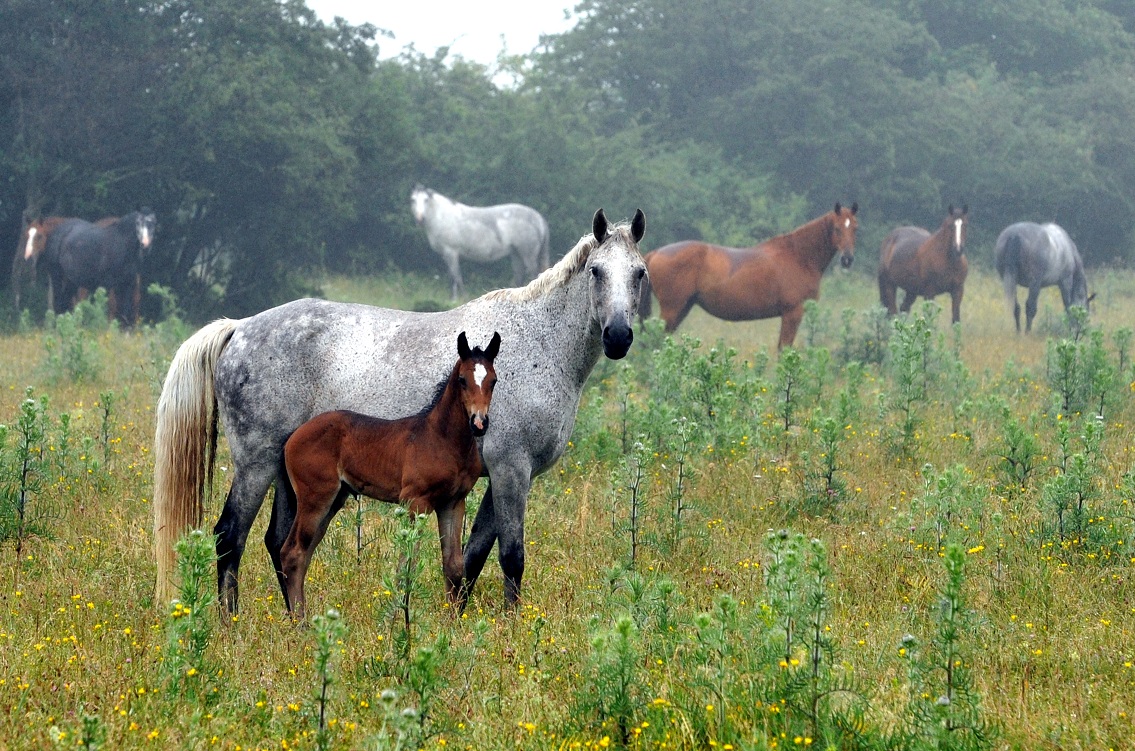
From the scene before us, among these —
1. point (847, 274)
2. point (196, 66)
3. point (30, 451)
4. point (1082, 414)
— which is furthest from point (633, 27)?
point (30, 451)

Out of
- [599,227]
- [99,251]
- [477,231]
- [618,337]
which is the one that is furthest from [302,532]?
[477,231]

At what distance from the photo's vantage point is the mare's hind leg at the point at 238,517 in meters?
5.88

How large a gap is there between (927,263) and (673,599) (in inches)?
582

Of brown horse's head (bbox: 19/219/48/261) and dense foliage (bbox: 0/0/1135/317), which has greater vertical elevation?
dense foliage (bbox: 0/0/1135/317)

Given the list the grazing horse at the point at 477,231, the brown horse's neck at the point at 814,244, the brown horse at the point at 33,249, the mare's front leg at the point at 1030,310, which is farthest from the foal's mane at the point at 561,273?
the grazing horse at the point at 477,231

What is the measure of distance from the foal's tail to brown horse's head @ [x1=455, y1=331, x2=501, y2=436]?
157cm

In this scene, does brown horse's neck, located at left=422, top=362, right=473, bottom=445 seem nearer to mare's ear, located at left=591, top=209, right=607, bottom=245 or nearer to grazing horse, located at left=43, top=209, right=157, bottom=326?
mare's ear, located at left=591, top=209, right=607, bottom=245

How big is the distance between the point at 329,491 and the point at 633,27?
101 feet

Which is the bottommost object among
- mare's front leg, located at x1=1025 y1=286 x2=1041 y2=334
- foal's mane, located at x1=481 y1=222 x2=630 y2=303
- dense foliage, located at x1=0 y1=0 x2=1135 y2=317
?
foal's mane, located at x1=481 y1=222 x2=630 y2=303

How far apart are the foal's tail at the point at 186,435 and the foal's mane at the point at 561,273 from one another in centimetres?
150

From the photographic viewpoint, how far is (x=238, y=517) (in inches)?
232

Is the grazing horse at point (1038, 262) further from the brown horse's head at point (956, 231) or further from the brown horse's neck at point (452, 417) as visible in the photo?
the brown horse's neck at point (452, 417)

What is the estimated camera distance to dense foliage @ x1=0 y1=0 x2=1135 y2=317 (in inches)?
752

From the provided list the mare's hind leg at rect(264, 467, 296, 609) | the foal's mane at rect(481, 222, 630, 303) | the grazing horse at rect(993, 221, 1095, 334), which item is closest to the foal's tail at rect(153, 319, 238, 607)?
the mare's hind leg at rect(264, 467, 296, 609)
